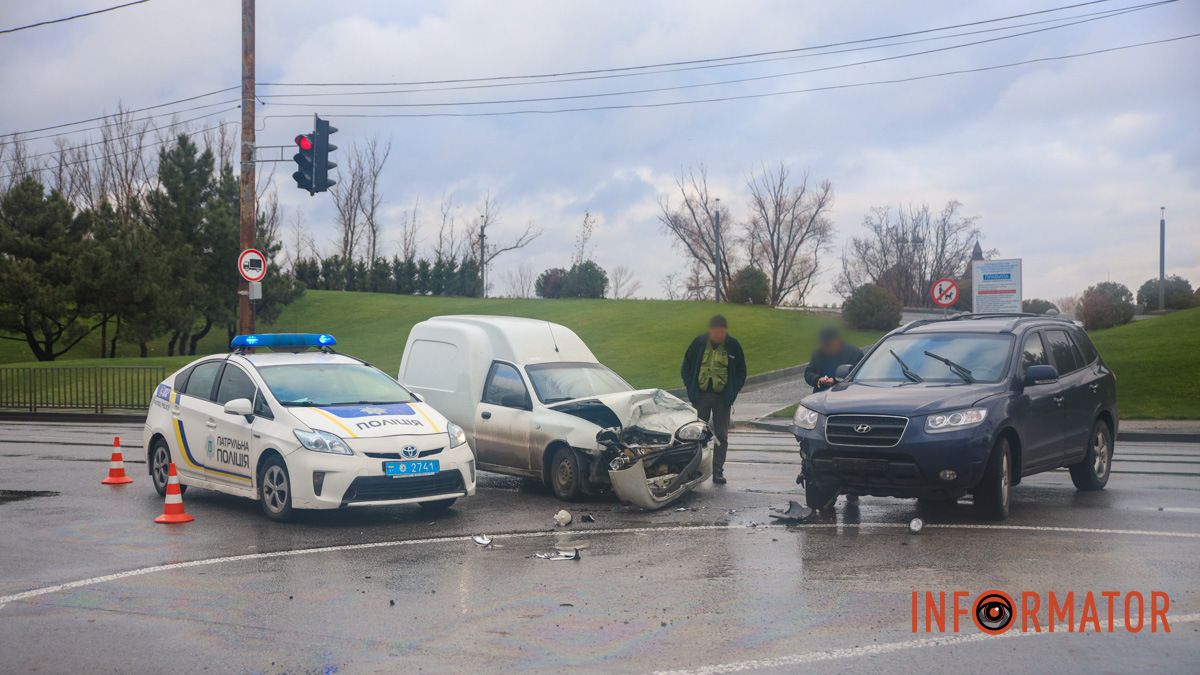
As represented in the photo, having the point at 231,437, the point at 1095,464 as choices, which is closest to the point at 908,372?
the point at 1095,464

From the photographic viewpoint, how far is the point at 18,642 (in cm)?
561

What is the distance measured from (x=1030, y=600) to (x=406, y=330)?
48.3m

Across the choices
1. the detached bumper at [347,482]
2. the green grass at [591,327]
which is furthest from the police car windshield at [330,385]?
the green grass at [591,327]

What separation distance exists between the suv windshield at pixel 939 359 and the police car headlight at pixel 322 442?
4.95 m

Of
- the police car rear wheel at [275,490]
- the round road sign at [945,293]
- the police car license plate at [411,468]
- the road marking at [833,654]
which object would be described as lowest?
the road marking at [833,654]

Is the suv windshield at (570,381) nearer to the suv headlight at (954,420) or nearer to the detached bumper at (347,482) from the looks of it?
the detached bumper at (347,482)

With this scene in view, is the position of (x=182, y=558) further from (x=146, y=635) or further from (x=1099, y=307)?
(x=1099, y=307)

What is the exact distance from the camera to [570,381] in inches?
462

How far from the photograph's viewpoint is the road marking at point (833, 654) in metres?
4.91

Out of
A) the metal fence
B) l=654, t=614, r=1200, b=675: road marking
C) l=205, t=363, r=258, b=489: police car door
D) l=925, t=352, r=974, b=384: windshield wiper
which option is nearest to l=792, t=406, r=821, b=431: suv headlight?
l=925, t=352, r=974, b=384: windshield wiper

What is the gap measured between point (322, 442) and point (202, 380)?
101 inches

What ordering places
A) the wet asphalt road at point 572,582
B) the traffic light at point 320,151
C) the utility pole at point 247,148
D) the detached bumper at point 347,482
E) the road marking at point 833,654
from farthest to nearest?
1. the utility pole at point 247,148
2. the traffic light at point 320,151
3. the detached bumper at point 347,482
4. the wet asphalt road at point 572,582
5. the road marking at point 833,654

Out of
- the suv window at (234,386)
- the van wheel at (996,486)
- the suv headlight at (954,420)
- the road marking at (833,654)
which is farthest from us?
the suv window at (234,386)

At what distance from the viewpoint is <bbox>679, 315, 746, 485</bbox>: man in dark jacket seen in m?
11.8
